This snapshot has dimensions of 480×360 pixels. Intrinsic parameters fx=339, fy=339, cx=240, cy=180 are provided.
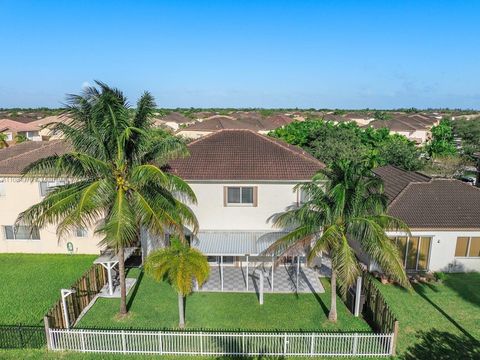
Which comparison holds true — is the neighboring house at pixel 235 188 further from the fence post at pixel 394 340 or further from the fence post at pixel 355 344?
the fence post at pixel 394 340

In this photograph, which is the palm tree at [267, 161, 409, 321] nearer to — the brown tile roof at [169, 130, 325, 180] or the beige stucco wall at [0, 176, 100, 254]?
the brown tile roof at [169, 130, 325, 180]

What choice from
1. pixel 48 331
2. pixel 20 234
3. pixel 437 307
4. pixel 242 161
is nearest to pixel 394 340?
pixel 437 307

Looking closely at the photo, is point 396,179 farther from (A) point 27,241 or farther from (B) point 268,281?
(A) point 27,241

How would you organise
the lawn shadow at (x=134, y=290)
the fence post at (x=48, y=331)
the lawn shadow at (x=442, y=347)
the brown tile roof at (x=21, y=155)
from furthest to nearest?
the brown tile roof at (x=21, y=155), the lawn shadow at (x=134, y=290), the lawn shadow at (x=442, y=347), the fence post at (x=48, y=331)

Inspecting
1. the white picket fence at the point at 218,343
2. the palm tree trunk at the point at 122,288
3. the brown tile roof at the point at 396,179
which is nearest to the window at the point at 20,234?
the palm tree trunk at the point at 122,288

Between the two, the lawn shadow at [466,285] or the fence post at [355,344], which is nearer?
the fence post at [355,344]

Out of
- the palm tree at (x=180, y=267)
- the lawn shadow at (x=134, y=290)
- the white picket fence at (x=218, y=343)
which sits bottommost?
the lawn shadow at (x=134, y=290)

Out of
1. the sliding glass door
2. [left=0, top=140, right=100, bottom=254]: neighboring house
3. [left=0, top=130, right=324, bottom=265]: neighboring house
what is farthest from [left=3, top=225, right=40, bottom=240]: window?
the sliding glass door
